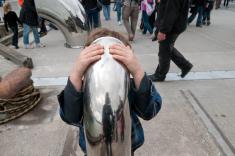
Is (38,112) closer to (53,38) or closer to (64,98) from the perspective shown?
(64,98)

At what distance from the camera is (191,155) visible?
9.43 feet

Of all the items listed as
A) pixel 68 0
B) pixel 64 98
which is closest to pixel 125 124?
pixel 64 98

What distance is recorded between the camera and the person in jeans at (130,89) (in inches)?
50.3

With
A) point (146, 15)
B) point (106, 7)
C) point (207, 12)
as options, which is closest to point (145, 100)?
point (146, 15)

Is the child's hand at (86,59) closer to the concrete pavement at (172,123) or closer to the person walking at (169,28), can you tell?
the concrete pavement at (172,123)

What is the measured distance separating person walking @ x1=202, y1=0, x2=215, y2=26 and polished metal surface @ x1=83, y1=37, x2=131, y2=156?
1028cm

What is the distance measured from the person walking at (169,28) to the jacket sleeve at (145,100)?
2.90 metres

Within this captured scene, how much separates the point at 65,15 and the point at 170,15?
2121mm

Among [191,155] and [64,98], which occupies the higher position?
[64,98]

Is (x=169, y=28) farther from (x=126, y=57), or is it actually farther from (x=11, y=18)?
(x=11, y=18)

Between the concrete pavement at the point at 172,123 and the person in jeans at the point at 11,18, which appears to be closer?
the concrete pavement at the point at 172,123

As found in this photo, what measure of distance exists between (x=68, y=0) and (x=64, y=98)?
443 cm

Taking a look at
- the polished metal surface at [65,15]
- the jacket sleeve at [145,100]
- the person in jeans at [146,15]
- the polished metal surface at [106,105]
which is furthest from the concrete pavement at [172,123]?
the person in jeans at [146,15]

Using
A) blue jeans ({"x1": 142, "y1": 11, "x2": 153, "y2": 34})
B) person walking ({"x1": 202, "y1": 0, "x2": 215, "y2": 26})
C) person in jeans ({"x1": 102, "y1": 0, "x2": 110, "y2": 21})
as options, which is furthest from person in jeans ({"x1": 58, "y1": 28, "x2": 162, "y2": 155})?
person in jeans ({"x1": 102, "y1": 0, "x2": 110, "y2": 21})
